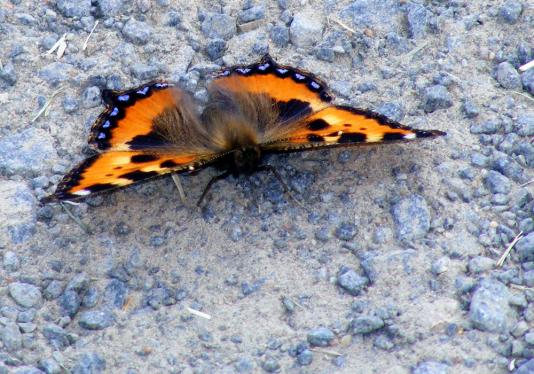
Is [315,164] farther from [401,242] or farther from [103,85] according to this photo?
[103,85]

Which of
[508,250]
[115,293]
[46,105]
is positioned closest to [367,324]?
[508,250]

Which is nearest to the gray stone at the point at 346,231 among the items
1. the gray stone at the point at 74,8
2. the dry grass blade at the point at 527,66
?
the dry grass blade at the point at 527,66

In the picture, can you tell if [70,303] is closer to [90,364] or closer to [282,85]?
[90,364]

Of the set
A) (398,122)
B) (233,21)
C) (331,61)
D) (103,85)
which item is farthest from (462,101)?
(103,85)

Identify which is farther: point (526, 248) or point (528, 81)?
point (528, 81)

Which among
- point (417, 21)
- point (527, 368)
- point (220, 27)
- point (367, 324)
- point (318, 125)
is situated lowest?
point (527, 368)

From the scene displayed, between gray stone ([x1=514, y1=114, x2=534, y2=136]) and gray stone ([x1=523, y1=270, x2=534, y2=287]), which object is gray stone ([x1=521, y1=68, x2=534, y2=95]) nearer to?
gray stone ([x1=514, y1=114, x2=534, y2=136])

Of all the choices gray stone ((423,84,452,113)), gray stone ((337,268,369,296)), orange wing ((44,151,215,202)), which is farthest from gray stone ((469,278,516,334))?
orange wing ((44,151,215,202))
